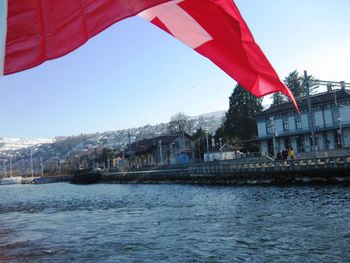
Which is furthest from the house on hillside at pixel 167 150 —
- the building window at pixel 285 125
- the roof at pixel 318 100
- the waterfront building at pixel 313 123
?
the building window at pixel 285 125

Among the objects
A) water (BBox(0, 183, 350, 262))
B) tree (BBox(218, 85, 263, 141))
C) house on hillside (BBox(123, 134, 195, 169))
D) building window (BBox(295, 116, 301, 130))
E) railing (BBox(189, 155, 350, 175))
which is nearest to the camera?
water (BBox(0, 183, 350, 262))

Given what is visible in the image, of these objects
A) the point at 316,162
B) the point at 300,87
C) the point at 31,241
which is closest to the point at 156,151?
the point at 300,87

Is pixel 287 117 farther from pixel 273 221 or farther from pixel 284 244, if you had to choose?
pixel 284 244

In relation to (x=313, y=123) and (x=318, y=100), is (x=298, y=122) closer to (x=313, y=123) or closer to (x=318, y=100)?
(x=318, y=100)

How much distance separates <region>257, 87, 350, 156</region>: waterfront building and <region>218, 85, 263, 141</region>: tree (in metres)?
17.7

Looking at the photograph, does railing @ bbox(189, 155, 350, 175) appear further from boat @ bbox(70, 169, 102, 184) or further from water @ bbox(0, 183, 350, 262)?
boat @ bbox(70, 169, 102, 184)

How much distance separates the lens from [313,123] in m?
62.7

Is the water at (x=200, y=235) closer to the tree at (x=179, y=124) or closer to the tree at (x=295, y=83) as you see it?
the tree at (x=295, y=83)

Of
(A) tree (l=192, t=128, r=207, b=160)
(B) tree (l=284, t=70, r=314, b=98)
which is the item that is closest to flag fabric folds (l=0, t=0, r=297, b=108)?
(A) tree (l=192, t=128, r=207, b=160)

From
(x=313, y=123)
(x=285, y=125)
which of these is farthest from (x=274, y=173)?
(x=285, y=125)

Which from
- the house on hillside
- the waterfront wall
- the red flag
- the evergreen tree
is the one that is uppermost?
the evergreen tree

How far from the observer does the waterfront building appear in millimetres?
64625

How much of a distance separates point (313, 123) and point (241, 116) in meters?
40.7

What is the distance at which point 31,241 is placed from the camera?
19.6m
